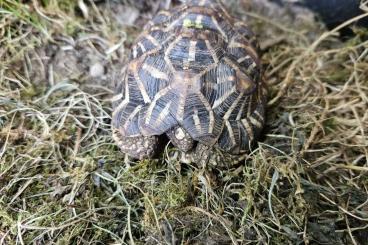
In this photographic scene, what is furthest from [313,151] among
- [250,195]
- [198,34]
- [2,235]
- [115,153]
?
[2,235]

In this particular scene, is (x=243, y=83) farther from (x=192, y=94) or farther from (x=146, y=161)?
(x=146, y=161)

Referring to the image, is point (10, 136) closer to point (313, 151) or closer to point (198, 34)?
point (198, 34)

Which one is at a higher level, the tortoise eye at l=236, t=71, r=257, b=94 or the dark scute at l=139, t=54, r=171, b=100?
the dark scute at l=139, t=54, r=171, b=100

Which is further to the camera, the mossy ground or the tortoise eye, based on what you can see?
the tortoise eye

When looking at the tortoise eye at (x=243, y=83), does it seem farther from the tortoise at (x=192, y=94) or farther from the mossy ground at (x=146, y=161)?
the mossy ground at (x=146, y=161)

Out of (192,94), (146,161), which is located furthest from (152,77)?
(146,161)

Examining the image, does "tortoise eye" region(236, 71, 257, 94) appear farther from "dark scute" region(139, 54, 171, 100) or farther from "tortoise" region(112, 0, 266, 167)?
"dark scute" region(139, 54, 171, 100)

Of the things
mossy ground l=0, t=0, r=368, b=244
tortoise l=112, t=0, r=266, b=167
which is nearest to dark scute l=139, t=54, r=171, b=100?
tortoise l=112, t=0, r=266, b=167
